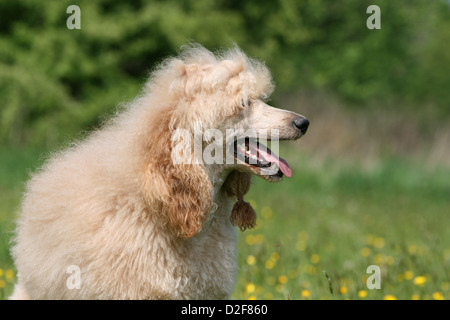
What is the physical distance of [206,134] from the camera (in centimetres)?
349

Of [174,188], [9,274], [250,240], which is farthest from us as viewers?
[250,240]

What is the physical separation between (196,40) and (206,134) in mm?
14727

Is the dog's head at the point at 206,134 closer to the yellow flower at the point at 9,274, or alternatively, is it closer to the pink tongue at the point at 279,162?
the pink tongue at the point at 279,162

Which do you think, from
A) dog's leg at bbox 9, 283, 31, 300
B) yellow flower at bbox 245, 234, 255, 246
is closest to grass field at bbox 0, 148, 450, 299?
yellow flower at bbox 245, 234, 255, 246

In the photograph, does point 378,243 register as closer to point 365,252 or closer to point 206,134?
point 365,252

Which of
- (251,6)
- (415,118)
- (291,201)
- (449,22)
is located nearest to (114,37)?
(251,6)

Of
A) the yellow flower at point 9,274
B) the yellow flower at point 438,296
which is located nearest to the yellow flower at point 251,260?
the yellow flower at point 438,296

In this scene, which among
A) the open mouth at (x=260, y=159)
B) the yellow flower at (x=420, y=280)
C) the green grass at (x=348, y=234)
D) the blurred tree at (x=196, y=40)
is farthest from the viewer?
the blurred tree at (x=196, y=40)

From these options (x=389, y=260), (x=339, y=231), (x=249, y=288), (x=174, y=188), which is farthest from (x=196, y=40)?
(x=174, y=188)

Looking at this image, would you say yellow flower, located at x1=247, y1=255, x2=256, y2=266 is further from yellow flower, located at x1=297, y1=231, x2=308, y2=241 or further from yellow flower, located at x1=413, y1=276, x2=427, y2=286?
yellow flower, located at x1=297, y1=231, x2=308, y2=241

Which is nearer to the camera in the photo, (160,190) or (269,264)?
(160,190)

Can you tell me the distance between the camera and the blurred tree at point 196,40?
56.8 feet

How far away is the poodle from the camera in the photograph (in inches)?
136

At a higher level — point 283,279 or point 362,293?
point 283,279
